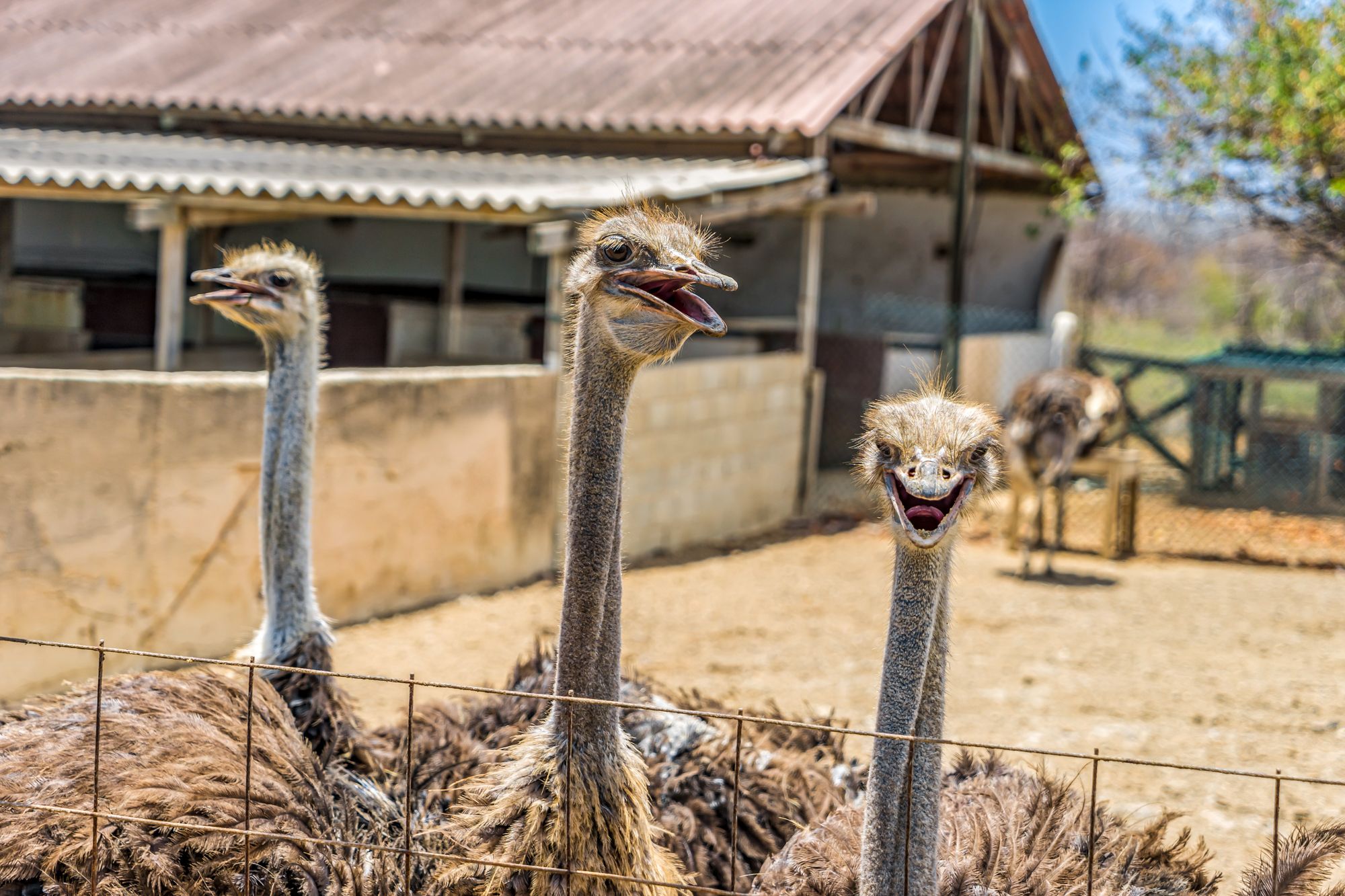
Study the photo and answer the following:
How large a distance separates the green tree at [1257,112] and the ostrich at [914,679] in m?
8.25

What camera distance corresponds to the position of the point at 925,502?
2.89 meters

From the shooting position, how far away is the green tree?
1125 cm

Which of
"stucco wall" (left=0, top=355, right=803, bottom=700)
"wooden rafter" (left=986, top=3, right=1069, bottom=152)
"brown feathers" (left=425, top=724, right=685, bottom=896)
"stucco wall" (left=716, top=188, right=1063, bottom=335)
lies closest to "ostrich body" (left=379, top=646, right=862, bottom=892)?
"brown feathers" (left=425, top=724, right=685, bottom=896)

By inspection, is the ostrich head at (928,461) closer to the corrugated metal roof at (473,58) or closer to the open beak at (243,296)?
the open beak at (243,296)

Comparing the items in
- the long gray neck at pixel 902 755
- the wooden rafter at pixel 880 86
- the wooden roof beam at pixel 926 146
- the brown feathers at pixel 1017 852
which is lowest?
the brown feathers at pixel 1017 852

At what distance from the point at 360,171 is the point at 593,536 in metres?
7.88

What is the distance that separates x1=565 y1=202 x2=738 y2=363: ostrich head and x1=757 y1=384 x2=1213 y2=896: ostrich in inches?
17.4

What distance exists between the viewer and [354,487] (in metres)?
7.81

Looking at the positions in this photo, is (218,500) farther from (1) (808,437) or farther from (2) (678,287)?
(1) (808,437)

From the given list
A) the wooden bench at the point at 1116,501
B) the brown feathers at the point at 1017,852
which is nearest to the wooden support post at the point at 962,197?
the wooden bench at the point at 1116,501

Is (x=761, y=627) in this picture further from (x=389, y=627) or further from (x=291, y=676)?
(x=291, y=676)

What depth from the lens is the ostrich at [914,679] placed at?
9.50ft

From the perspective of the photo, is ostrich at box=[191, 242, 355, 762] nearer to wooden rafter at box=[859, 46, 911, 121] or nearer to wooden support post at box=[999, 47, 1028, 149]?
wooden rafter at box=[859, 46, 911, 121]

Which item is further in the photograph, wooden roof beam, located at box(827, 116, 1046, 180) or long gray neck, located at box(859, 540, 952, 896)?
wooden roof beam, located at box(827, 116, 1046, 180)
